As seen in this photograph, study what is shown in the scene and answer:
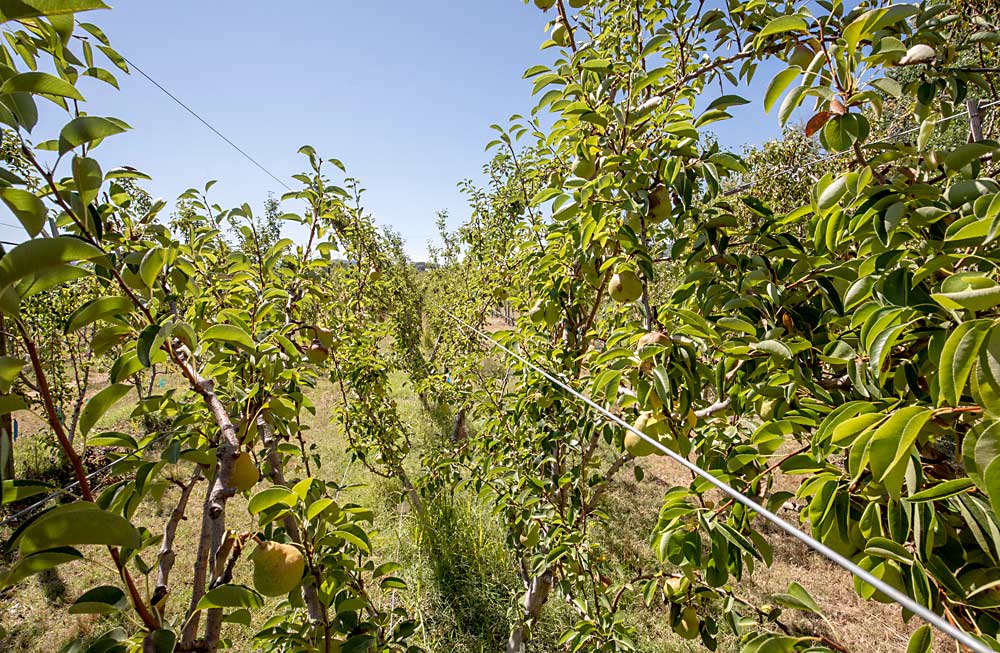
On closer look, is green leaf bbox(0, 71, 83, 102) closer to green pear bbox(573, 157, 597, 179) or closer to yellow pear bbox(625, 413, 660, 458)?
green pear bbox(573, 157, 597, 179)

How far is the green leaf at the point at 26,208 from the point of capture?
1.60 ft

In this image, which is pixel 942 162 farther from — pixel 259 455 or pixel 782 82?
pixel 259 455

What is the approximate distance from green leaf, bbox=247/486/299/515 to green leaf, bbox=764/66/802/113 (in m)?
1.25

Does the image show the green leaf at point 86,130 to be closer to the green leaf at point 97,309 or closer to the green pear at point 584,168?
the green leaf at point 97,309

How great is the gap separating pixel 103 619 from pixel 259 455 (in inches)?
109

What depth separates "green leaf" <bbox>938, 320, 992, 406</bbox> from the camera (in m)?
0.50

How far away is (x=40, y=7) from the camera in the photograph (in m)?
0.48

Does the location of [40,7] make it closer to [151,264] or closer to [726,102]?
[151,264]

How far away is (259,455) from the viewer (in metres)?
1.42

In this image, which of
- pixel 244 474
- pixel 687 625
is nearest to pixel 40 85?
pixel 244 474

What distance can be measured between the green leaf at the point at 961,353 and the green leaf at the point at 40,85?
1120 mm

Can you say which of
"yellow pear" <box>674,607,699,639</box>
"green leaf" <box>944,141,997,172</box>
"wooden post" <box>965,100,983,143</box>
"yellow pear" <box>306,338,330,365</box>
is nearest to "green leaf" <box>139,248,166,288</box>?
"yellow pear" <box>306,338,330,365</box>

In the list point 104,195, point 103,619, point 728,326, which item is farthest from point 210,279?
point 103,619

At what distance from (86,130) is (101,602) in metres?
0.71
